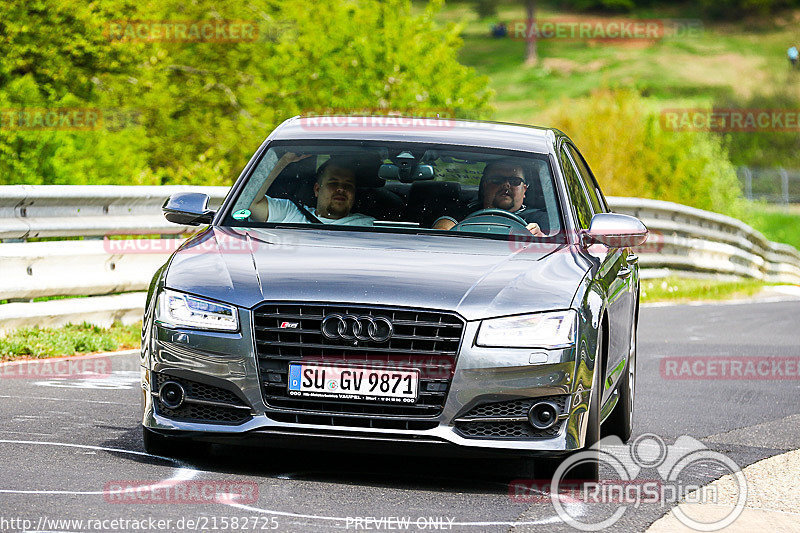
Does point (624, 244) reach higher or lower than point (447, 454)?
higher

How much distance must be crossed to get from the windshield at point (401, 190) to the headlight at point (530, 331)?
1060 millimetres

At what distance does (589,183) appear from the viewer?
895 centimetres

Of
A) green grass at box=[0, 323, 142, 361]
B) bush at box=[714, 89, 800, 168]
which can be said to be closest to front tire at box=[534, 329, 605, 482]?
green grass at box=[0, 323, 142, 361]

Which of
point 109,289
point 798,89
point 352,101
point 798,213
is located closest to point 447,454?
point 109,289

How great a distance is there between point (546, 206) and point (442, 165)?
1.94 ft

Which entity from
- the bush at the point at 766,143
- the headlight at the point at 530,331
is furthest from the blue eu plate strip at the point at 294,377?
the bush at the point at 766,143

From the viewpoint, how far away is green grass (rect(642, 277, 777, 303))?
19734 millimetres

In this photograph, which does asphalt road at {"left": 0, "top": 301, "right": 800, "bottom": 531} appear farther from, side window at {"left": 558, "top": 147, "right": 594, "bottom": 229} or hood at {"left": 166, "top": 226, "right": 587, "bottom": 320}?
side window at {"left": 558, "top": 147, "right": 594, "bottom": 229}

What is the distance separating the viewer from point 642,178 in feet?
102

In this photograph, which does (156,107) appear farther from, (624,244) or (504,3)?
(504,3)

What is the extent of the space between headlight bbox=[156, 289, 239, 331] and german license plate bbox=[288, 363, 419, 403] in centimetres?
33

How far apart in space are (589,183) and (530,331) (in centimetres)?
304

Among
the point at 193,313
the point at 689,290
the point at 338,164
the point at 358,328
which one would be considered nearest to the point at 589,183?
the point at 338,164

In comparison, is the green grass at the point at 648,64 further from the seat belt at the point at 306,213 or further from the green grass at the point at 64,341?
the seat belt at the point at 306,213
